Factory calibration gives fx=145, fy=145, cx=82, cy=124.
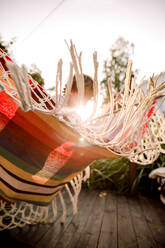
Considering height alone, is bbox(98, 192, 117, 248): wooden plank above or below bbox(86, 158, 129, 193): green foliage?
below

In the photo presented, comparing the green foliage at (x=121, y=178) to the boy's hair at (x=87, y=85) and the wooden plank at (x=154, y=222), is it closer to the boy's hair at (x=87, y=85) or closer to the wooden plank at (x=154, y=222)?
Result: the wooden plank at (x=154, y=222)

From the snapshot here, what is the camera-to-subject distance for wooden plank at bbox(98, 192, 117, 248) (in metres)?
0.82

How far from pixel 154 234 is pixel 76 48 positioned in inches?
45.7

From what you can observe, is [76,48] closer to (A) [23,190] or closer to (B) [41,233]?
(A) [23,190]

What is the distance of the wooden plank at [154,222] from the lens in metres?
0.87

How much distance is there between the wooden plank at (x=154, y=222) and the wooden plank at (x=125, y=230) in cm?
13

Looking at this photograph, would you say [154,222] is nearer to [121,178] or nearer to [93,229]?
[93,229]

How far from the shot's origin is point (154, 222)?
41.8 inches

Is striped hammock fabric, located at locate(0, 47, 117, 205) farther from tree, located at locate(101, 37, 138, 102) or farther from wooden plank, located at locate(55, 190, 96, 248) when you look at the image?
tree, located at locate(101, 37, 138, 102)

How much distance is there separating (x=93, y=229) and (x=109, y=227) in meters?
0.11

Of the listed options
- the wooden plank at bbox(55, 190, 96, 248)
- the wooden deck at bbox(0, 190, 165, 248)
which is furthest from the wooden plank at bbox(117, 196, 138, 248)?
the wooden plank at bbox(55, 190, 96, 248)

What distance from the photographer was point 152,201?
4.80ft

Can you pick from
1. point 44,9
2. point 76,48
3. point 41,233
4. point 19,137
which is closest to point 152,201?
point 41,233

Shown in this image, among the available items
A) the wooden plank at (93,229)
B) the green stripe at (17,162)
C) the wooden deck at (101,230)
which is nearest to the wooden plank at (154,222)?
the wooden deck at (101,230)
